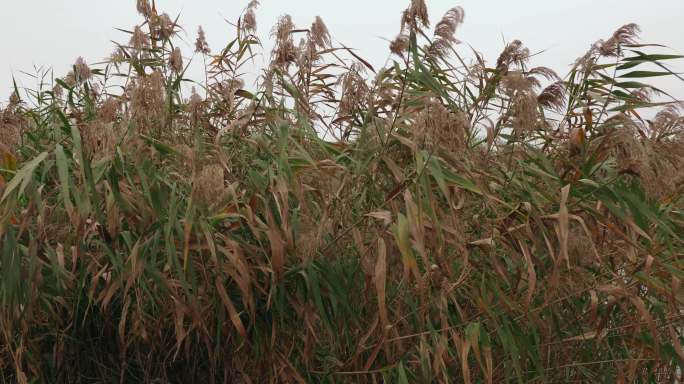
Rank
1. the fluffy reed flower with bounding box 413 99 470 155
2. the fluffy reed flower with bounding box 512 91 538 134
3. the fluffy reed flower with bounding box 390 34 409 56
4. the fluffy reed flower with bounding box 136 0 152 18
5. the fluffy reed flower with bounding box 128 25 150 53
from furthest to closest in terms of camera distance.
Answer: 1. the fluffy reed flower with bounding box 136 0 152 18
2. the fluffy reed flower with bounding box 128 25 150 53
3. the fluffy reed flower with bounding box 390 34 409 56
4. the fluffy reed flower with bounding box 512 91 538 134
5. the fluffy reed flower with bounding box 413 99 470 155

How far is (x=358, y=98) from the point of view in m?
2.61

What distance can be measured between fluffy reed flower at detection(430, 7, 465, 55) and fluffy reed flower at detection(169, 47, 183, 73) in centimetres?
97

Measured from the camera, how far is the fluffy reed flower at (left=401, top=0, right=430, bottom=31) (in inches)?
89.7

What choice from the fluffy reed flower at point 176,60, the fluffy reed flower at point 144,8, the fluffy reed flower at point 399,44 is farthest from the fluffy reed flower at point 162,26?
the fluffy reed flower at point 399,44

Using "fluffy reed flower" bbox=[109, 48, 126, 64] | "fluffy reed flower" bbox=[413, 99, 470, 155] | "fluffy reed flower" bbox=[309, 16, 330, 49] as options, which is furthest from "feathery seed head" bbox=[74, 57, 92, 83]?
"fluffy reed flower" bbox=[413, 99, 470, 155]

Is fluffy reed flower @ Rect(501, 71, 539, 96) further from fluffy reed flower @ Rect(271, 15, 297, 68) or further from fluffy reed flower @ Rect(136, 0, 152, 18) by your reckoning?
fluffy reed flower @ Rect(136, 0, 152, 18)

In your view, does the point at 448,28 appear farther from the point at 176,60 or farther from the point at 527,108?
the point at 176,60

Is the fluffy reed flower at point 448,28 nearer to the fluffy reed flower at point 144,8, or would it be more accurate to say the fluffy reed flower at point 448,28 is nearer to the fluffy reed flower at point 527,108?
the fluffy reed flower at point 527,108

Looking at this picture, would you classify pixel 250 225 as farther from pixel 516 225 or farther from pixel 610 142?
pixel 610 142

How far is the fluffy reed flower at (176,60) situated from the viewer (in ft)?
9.57

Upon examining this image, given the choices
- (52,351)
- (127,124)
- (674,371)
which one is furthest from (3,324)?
(674,371)

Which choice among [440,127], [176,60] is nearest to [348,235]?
[440,127]

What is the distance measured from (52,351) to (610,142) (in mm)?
1814

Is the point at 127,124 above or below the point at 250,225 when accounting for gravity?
above
